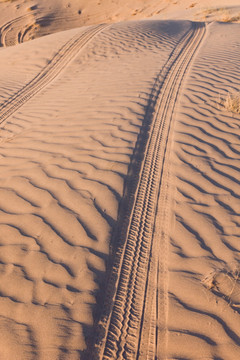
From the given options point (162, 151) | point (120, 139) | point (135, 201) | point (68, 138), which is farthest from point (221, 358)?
point (68, 138)

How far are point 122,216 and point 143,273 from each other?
0.78 m

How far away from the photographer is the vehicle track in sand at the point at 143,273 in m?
2.27

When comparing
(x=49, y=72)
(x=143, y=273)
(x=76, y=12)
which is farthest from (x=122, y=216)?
(x=76, y=12)

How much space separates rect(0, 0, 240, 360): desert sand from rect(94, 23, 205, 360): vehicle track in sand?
0.03 ft

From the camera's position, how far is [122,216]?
11.0 feet

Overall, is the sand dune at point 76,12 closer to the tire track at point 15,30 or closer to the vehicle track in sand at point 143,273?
the tire track at point 15,30

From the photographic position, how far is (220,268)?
2.73 meters

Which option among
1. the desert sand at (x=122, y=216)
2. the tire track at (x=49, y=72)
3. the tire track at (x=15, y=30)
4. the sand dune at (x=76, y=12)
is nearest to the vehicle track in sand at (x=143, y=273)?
the desert sand at (x=122, y=216)

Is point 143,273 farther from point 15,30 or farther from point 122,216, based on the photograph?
point 15,30

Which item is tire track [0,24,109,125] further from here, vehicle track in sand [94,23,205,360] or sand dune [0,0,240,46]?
sand dune [0,0,240,46]

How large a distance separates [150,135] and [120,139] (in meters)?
0.50

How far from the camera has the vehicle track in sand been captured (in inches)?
89.2

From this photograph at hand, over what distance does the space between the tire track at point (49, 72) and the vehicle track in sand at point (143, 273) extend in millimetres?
3469

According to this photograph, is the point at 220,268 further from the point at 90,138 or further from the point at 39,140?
the point at 39,140
